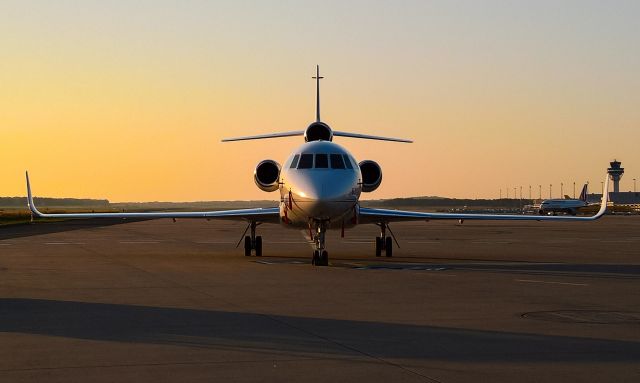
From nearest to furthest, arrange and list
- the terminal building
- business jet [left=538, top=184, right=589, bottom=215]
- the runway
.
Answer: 1. the runway
2. business jet [left=538, top=184, right=589, bottom=215]
3. the terminal building

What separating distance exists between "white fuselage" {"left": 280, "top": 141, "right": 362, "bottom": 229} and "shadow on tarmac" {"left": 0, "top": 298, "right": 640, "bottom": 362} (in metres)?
8.60

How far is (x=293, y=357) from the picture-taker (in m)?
7.77

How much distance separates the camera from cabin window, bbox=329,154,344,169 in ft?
68.1

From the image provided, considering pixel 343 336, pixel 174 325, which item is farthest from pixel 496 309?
pixel 174 325

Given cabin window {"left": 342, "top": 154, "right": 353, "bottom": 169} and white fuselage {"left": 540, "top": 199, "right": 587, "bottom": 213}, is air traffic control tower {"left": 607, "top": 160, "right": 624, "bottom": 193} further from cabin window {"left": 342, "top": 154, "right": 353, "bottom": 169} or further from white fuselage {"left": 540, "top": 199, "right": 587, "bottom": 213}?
cabin window {"left": 342, "top": 154, "right": 353, "bottom": 169}

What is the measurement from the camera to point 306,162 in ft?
68.8

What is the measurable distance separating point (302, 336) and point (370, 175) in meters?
15.6

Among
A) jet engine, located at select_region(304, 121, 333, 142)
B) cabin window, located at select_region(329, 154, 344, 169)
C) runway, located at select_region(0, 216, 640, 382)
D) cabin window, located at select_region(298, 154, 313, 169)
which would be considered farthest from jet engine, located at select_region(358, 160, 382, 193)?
runway, located at select_region(0, 216, 640, 382)

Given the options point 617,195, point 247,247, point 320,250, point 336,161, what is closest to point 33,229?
point 247,247

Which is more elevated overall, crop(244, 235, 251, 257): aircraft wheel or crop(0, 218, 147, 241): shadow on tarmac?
crop(244, 235, 251, 257): aircraft wheel

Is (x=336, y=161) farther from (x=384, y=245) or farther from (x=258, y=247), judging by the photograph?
(x=258, y=247)

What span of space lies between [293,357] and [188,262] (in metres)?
14.1

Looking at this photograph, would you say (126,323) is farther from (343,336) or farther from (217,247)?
(217,247)

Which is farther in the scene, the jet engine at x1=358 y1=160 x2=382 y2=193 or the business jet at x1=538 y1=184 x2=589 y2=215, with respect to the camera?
the business jet at x1=538 y1=184 x2=589 y2=215
